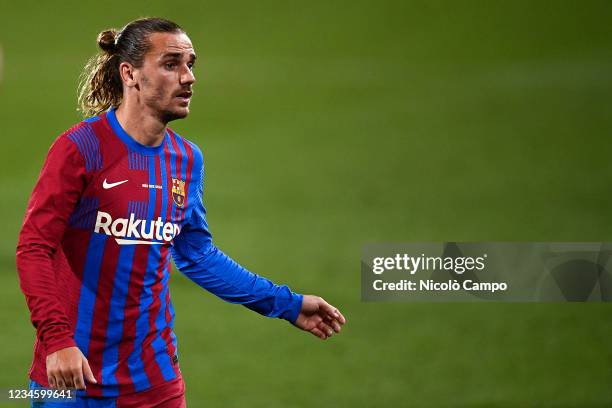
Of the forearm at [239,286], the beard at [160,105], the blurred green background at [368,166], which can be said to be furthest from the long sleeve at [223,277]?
the blurred green background at [368,166]

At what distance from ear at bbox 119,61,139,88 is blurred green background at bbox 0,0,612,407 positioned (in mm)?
2627

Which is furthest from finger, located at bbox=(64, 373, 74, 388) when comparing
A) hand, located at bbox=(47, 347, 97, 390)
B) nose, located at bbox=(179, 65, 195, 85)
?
nose, located at bbox=(179, 65, 195, 85)

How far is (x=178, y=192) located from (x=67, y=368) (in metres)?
0.76

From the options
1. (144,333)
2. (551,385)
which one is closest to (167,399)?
(144,333)

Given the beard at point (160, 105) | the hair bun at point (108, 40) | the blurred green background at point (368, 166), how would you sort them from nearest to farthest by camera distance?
1. the beard at point (160, 105)
2. the hair bun at point (108, 40)
3. the blurred green background at point (368, 166)

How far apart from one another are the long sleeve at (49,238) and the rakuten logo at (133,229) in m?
0.13

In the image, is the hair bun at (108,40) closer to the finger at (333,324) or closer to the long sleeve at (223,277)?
the long sleeve at (223,277)

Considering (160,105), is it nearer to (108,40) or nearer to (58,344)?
(108,40)

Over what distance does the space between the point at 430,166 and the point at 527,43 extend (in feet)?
11.4

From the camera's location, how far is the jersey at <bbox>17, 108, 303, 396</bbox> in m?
3.10

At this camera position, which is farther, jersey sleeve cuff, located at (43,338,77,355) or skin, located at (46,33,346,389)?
skin, located at (46,33,346,389)

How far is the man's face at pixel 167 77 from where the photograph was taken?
3412mm

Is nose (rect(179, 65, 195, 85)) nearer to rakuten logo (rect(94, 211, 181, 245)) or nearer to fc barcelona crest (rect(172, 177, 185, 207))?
fc barcelona crest (rect(172, 177, 185, 207))

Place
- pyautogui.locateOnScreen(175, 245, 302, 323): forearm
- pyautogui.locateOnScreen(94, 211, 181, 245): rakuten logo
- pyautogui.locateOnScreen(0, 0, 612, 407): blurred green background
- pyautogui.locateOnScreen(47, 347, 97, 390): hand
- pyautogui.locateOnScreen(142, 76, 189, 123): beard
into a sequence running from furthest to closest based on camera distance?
pyautogui.locateOnScreen(0, 0, 612, 407): blurred green background
pyautogui.locateOnScreen(175, 245, 302, 323): forearm
pyautogui.locateOnScreen(142, 76, 189, 123): beard
pyautogui.locateOnScreen(94, 211, 181, 245): rakuten logo
pyautogui.locateOnScreen(47, 347, 97, 390): hand
